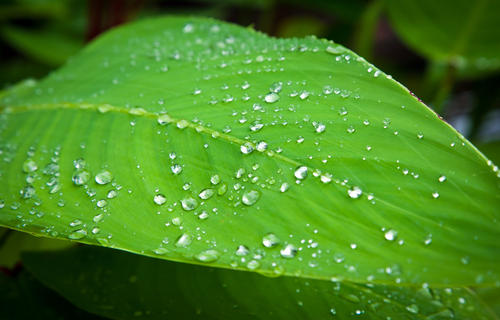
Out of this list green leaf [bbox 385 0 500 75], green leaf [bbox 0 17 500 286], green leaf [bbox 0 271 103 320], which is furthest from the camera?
green leaf [bbox 385 0 500 75]

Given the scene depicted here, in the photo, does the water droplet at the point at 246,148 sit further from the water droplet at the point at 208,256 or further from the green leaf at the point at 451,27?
the green leaf at the point at 451,27

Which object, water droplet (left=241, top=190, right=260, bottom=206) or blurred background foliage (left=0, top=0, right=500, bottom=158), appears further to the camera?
blurred background foliage (left=0, top=0, right=500, bottom=158)

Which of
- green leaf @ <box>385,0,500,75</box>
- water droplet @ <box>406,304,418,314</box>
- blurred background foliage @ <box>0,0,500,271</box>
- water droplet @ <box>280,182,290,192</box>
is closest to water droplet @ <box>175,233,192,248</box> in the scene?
water droplet @ <box>280,182,290,192</box>

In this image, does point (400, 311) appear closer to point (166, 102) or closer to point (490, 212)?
point (490, 212)

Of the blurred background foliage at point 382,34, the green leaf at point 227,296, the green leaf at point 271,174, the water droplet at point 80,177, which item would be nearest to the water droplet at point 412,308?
the green leaf at point 227,296

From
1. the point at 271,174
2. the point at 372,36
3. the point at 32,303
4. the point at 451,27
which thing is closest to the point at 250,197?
the point at 271,174

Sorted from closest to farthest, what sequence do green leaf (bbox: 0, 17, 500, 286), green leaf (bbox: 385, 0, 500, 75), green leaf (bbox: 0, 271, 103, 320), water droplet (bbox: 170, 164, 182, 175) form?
green leaf (bbox: 0, 17, 500, 286) → water droplet (bbox: 170, 164, 182, 175) → green leaf (bbox: 0, 271, 103, 320) → green leaf (bbox: 385, 0, 500, 75)

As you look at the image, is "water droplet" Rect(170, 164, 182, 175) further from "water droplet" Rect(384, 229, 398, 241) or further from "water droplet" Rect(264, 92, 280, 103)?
"water droplet" Rect(384, 229, 398, 241)

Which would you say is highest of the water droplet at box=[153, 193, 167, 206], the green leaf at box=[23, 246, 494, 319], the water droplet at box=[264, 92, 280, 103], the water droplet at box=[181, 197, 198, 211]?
the water droplet at box=[264, 92, 280, 103]
